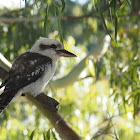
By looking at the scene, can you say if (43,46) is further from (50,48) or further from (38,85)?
(38,85)

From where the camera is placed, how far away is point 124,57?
3338 millimetres

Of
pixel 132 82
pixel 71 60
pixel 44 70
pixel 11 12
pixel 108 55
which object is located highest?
pixel 11 12

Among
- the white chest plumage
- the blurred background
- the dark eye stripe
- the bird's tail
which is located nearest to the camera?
the bird's tail

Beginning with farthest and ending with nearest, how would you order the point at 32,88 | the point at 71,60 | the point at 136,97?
the point at 71,60
the point at 136,97
the point at 32,88

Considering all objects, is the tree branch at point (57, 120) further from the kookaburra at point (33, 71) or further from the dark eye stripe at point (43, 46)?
the dark eye stripe at point (43, 46)

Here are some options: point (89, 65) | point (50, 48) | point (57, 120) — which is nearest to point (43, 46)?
point (50, 48)

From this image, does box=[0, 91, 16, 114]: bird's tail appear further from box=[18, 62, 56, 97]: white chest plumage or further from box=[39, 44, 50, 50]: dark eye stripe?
box=[39, 44, 50, 50]: dark eye stripe

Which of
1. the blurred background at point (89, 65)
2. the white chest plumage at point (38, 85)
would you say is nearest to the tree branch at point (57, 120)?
the white chest plumage at point (38, 85)

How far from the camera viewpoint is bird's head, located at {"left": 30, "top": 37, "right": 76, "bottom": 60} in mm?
1473

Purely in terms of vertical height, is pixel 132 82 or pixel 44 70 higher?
pixel 132 82

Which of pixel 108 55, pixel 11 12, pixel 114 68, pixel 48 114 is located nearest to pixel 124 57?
pixel 108 55

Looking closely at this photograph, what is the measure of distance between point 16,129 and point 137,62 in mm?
1602

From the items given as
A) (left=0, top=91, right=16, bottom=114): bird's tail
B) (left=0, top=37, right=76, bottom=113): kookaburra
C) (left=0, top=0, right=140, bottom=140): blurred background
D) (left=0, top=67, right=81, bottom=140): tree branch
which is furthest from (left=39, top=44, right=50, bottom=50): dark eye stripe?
(left=0, top=0, right=140, bottom=140): blurred background

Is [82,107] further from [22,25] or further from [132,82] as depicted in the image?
[132,82]
